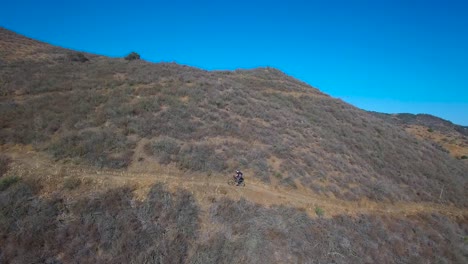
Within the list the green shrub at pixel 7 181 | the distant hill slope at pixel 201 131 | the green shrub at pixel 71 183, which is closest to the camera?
the green shrub at pixel 7 181

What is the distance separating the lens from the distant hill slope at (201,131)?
2062cm

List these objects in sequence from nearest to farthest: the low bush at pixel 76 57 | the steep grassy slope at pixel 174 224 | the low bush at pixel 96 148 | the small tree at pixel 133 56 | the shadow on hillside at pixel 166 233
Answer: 1. the shadow on hillside at pixel 166 233
2. the steep grassy slope at pixel 174 224
3. the low bush at pixel 96 148
4. the low bush at pixel 76 57
5. the small tree at pixel 133 56

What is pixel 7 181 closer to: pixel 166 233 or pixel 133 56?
pixel 166 233

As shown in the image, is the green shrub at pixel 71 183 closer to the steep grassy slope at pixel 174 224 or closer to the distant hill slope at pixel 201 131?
the steep grassy slope at pixel 174 224

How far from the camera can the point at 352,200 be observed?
22.9 m

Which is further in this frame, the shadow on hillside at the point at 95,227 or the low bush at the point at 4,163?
the low bush at the point at 4,163

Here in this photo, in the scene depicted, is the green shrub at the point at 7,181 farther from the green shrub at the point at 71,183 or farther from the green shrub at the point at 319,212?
the green shrub at the point at 319,212

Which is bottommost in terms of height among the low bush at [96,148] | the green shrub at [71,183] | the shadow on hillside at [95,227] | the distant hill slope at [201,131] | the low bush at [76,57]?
the shadow on hillside at [95,227]

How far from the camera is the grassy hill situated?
551 inches

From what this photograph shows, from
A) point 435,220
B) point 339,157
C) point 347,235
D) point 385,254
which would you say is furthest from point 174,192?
point 435,220

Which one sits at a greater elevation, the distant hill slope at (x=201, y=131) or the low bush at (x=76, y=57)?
the low bush at (x=76, y=57)

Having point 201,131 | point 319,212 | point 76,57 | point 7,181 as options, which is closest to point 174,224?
point 7,181

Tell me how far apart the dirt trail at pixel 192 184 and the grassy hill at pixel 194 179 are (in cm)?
10

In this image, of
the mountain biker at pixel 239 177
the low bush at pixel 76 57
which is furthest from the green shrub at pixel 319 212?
the low bush at pixel 76 57
